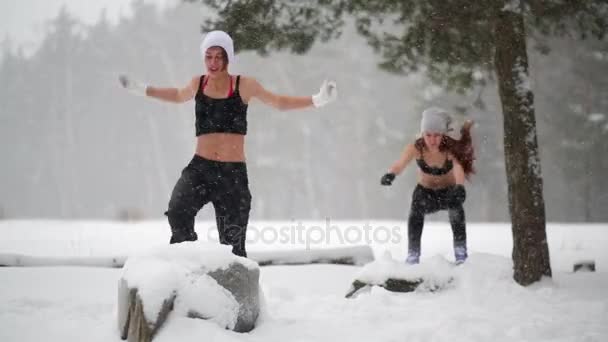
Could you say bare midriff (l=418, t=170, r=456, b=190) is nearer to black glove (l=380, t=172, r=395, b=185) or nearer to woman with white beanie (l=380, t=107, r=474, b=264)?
woman with white beanie (l=380, t=107, r=474, b=264)

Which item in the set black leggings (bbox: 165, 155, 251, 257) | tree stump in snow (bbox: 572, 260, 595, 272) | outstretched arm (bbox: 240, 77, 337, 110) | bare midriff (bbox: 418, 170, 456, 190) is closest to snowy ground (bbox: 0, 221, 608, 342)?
black leggings (bbox: 165, 155, 251, 257)

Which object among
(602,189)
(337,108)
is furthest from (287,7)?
(337,108)

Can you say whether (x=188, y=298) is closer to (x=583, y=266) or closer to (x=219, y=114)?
(x=219, y=114)

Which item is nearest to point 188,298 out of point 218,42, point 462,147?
point 218,42

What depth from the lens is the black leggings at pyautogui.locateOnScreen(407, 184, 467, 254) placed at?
582cm

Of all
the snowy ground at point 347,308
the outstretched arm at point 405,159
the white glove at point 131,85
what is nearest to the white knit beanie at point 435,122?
the outstretched arm at point 405,159

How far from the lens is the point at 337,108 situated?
3177 cm

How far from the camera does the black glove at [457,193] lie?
224 inches

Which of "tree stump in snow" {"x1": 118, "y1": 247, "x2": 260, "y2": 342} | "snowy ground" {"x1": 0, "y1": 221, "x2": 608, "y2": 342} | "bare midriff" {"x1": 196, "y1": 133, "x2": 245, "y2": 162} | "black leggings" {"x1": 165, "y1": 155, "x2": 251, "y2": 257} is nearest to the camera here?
"tree stump in snow" {"x1": 118, "y1": 247, "x2": 260, "y2": 342}

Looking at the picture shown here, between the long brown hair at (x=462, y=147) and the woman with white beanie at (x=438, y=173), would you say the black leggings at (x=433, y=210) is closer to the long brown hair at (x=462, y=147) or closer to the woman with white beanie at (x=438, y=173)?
the woman with white beanie at (x=438, y=173)

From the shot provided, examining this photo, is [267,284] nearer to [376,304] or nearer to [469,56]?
[376,304]

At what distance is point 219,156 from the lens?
13.2 ft

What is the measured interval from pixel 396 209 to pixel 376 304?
29616 millimetres

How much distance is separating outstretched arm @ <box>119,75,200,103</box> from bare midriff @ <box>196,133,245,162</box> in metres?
0.42
